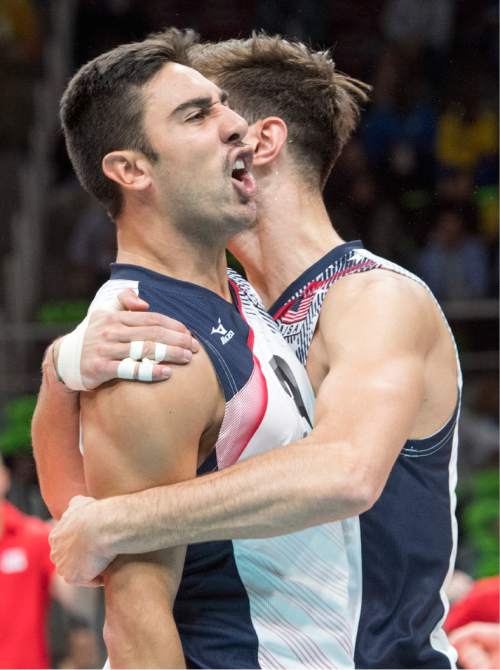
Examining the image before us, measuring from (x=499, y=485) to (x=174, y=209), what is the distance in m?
4.21

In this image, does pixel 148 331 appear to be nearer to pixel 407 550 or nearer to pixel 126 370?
pixel 126 370

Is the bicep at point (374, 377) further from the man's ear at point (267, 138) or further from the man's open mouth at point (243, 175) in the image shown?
the man's ear at point (267, 138)

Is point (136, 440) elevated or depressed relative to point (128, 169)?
depressed

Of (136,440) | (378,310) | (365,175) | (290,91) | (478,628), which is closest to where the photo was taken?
(136,440)

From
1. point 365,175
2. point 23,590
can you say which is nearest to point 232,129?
point 23,590

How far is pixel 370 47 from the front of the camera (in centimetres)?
952

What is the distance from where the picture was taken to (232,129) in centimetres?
263

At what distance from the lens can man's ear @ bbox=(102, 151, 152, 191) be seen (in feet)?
8.48

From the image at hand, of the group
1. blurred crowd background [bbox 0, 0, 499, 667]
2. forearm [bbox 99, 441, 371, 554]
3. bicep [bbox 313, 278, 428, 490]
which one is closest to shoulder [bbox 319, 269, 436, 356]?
bicep [bbox 313, 278, 428, 490]

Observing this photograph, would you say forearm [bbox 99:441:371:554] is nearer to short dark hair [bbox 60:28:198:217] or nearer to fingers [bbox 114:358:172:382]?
fingers [bbox 114:358:172:382]

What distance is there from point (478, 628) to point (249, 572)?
1654 millimetres

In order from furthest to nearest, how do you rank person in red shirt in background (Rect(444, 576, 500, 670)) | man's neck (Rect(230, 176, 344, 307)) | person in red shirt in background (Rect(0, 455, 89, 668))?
person in red shirt in background (Rect(0, 455, 89, 668)) < person in red shirt in background (Rect(444, 576, 500, 670)) < man's neck (Rect(230, 176, 344, 307))

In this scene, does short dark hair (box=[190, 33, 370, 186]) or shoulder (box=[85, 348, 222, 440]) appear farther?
short dark hair (box=[190, 33, 370, 186])

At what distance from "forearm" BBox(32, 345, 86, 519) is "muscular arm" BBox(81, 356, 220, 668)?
22 centimetres
